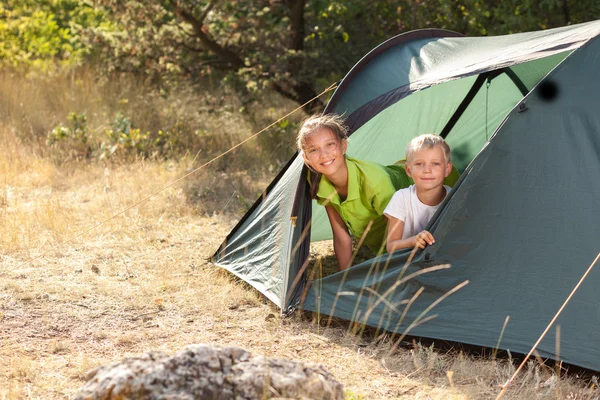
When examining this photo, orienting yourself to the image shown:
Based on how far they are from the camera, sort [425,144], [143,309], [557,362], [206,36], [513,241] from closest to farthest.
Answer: [557,362] → [513,241] → [425,144] → [143,309] → [206,36]

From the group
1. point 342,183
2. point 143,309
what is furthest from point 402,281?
point 143,309

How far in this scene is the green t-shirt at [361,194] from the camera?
14.7ft

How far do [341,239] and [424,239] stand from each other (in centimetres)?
93

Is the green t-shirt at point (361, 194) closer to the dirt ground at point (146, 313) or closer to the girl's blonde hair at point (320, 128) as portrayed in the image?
the girl's blonde hair at point (320, 128)

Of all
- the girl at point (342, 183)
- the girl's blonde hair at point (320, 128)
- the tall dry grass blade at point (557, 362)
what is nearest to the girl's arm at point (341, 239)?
the girl at point (342, 183)

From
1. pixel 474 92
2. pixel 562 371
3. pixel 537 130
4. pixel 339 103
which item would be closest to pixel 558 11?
pixel 474 92

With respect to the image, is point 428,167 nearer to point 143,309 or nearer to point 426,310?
point 426,310

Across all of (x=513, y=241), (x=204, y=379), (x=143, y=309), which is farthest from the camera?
(x=143, y=309)

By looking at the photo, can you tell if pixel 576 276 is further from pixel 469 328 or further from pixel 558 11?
pixel 558 11

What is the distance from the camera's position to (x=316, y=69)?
848 cm

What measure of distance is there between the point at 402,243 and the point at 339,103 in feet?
3.31

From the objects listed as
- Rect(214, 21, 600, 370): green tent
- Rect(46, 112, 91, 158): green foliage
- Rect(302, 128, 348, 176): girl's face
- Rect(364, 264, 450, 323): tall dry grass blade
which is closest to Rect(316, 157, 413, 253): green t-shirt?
Rect(302, 128, 348, 176): girl's face

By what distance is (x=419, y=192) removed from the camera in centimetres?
429

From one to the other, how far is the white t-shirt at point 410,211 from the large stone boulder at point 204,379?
67.9 inches
